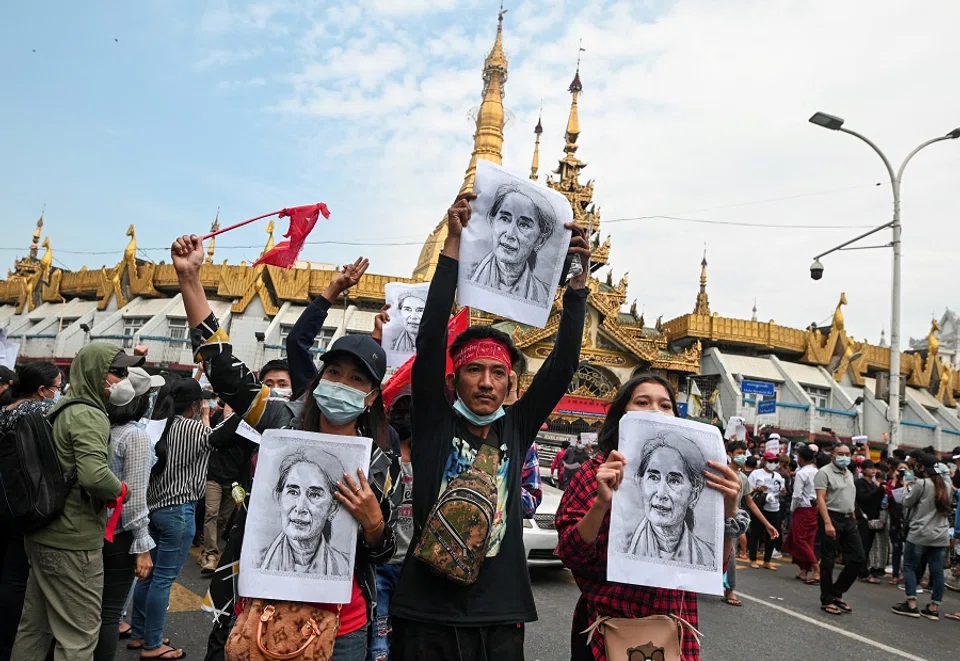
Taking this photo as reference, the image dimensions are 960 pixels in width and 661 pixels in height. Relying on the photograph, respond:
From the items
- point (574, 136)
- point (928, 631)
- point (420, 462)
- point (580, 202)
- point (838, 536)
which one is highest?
point (574, 136)

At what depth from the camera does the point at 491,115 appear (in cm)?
4366

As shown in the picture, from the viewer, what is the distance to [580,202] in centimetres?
3559

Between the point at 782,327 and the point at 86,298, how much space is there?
133 feet

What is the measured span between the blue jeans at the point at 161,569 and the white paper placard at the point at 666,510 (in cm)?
332

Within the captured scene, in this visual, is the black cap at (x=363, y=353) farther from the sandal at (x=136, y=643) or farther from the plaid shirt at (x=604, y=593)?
the sandal at (x=136, y=643)

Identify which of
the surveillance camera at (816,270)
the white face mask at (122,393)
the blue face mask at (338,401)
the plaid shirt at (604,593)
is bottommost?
the plaid shirt at (604,593)

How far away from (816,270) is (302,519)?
1499 centimetres

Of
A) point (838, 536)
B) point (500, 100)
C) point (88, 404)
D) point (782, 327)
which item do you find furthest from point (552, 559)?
point (500, 100)

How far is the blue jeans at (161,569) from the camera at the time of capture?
4.41 meters

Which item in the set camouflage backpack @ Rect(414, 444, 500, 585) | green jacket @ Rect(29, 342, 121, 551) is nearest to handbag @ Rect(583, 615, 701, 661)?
camouflage backpack @ Rect(414, 444, 500, 585)

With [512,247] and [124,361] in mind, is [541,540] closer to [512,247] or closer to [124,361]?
[124,361]

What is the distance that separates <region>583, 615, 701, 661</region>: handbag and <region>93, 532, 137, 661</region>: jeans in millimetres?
2649

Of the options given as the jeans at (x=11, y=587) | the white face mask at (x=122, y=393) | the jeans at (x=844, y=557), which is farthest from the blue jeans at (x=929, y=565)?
the jeans at (x=11, y=587)

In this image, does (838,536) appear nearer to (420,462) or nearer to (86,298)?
(420,462)
